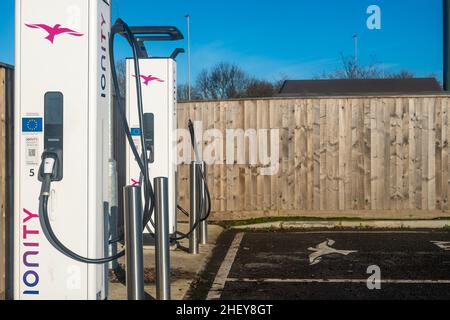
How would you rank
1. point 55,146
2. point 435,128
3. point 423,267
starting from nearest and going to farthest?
point 55,146 < point 423,267 < point 435,128

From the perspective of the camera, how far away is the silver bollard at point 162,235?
4688 mm

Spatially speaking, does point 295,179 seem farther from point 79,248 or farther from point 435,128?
point 79,248

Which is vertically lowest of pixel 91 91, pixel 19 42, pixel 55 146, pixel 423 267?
pixel 423 267

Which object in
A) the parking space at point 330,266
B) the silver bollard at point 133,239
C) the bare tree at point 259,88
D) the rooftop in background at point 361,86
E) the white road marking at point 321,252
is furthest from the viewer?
the bare tree at point 259,88

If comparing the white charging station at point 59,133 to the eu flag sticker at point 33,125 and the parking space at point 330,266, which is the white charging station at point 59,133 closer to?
the eu flag sticker at point 33,125

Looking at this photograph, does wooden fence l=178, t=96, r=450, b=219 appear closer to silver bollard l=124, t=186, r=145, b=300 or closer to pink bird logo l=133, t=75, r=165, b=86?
pink bird logo l=133, t=75, r=165, b=86

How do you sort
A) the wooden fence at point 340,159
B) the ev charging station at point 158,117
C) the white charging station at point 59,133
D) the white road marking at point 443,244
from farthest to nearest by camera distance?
the wooden fence at point 340,159 < the white road marking at point 443,244 < the ev charging station at point 158,117 < the white charging station at point 59,133

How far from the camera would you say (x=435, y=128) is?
10883 millimetres

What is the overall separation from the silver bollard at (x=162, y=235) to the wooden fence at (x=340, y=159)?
607cm

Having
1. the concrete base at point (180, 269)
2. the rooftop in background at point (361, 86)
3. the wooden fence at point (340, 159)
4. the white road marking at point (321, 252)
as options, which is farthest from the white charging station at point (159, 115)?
the rooftop in background at point (361, 86)

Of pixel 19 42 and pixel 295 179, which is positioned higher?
pixel 19 42
